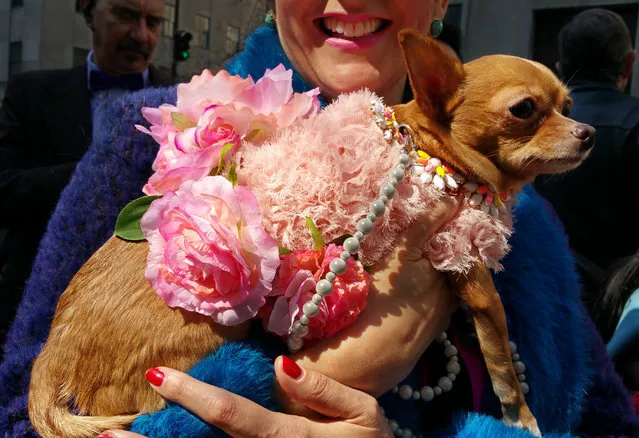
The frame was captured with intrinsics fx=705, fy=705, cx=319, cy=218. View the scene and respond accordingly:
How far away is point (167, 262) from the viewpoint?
Result: 1170 millimetres

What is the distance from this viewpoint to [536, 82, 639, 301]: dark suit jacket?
3295 millimetres

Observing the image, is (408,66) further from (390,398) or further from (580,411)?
(580,411)

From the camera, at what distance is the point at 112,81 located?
3.08m

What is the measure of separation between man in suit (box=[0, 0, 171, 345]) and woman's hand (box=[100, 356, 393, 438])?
1.52 m

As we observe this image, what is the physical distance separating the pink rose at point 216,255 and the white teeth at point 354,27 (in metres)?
0.56

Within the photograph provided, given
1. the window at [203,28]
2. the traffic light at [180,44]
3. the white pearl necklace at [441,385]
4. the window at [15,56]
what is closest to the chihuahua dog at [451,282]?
the white pearl necklace at [441,385]

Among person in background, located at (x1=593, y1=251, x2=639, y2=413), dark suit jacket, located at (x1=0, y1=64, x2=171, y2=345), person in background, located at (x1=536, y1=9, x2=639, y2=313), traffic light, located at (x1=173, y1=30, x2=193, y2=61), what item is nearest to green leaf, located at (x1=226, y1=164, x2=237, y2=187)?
dark suit jacket, located at (x1=0, y1=64, x2=171, y2=345)

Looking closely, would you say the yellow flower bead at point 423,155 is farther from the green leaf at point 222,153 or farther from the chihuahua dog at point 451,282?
the green leaf at point 222,153

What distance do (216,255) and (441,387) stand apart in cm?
62

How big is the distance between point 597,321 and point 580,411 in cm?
109

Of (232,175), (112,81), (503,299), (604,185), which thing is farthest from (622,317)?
(112,81)

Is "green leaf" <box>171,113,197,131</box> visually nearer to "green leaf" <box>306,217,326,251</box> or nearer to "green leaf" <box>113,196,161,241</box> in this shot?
"green leaf" <box>113,196,161,241</box>

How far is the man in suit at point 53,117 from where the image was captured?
8.22ft

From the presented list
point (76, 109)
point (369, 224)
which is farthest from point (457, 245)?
point (76, 109)
